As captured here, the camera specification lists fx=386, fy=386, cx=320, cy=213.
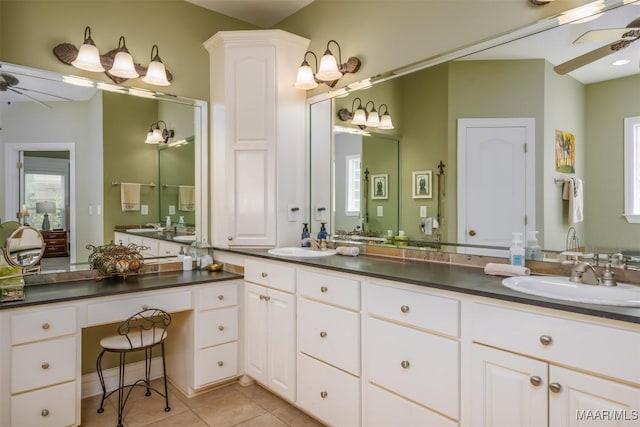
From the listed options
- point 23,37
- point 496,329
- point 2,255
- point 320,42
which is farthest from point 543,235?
point 23,37

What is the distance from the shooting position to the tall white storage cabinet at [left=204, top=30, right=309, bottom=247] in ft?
9.69

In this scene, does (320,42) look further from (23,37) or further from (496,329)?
(496,329)

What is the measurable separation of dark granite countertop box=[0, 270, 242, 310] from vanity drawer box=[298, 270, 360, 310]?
2.36 ft

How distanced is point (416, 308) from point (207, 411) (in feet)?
5.15

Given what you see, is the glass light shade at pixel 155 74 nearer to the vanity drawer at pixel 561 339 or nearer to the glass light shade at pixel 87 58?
the glass light shade at pixel 87 58

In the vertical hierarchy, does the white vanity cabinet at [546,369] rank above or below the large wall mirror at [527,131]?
below

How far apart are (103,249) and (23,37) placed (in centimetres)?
137

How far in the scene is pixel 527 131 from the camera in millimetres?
1938

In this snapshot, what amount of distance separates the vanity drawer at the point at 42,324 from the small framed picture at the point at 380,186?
76.4 inches

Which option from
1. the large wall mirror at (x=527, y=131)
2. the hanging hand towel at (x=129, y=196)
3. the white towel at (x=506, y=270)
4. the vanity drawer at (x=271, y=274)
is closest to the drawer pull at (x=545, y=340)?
the white towel at (x=506, y=270)

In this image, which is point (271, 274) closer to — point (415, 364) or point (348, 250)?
point (348, 250)

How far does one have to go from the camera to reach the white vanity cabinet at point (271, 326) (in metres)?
2.36

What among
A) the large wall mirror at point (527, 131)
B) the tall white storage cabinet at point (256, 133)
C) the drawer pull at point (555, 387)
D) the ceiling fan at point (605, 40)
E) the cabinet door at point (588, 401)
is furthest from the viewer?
the tall white storage cabinet at point (256, 133)

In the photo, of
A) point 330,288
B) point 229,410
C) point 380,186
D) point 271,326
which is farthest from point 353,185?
point 229,410
